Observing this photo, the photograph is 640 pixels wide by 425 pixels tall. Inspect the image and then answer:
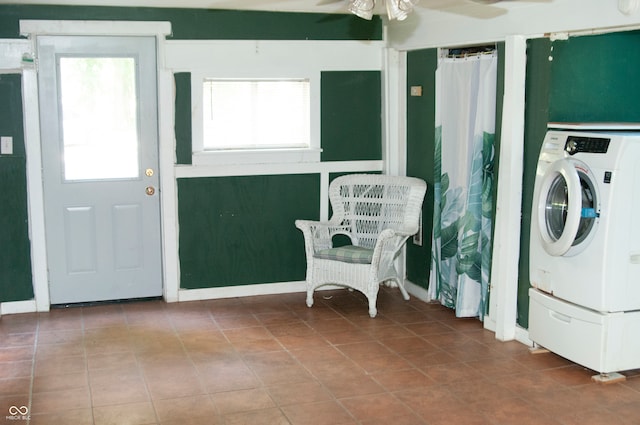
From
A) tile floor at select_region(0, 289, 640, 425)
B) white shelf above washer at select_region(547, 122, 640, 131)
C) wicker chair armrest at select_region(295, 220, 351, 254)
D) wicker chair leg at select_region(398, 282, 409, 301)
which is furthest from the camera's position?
wicker chair leg at select_region(398, 282, 409, 301)

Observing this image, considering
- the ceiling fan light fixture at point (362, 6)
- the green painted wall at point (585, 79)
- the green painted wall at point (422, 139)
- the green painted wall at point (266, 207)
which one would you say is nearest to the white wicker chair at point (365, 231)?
the green painted wall at point (422, 139)

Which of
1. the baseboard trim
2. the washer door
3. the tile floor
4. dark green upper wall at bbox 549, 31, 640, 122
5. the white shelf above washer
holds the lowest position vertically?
the tile floor

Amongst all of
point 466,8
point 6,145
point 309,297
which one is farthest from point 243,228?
point 466,8

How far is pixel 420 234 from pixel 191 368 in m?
2.43

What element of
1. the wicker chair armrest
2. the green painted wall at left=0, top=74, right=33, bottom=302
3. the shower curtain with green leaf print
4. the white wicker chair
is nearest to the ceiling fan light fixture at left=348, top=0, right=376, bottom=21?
the shower curtain with green leaf print

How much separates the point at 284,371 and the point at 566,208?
77.0 inches

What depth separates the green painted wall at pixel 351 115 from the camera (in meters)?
6.54

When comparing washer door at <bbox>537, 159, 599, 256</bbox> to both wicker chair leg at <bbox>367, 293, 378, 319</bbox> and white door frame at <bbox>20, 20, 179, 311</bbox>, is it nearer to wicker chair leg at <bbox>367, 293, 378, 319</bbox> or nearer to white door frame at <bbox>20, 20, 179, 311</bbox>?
wicker chair leg at <bbox>367, 293, 378, 319</bbox>

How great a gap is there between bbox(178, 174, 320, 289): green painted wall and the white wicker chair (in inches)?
12.2

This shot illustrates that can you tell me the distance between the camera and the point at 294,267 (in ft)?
21.7

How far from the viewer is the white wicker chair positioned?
5.89m

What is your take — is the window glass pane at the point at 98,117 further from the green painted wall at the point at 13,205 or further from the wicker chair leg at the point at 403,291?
the wicker chair leg at the point at 403,291

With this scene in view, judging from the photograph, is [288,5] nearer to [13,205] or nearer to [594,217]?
[13,205]

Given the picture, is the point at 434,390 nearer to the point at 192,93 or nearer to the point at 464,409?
the point at 464,409
